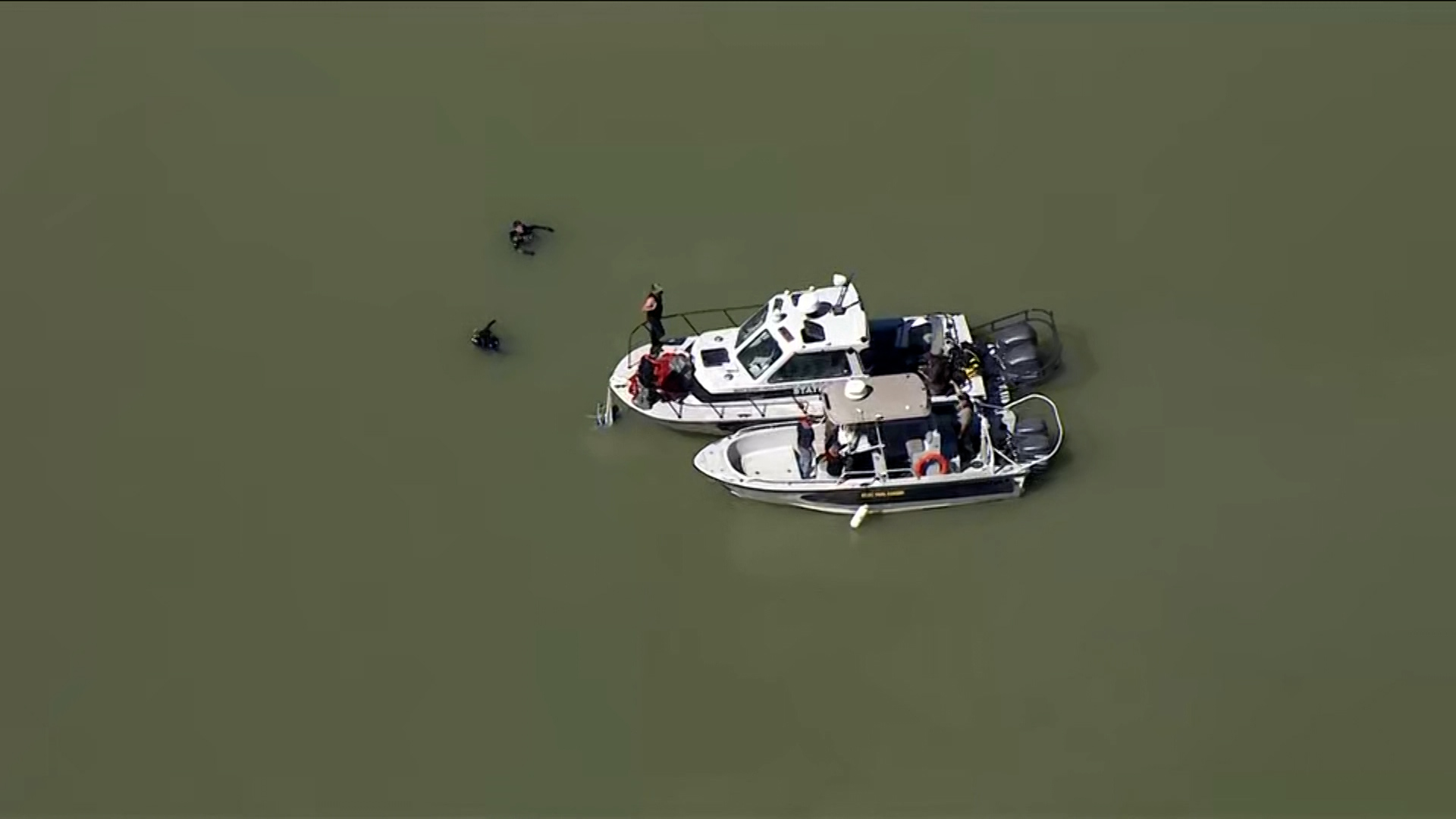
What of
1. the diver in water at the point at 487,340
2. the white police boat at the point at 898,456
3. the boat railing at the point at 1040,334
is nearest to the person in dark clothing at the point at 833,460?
the white police boat at the point at 898,456

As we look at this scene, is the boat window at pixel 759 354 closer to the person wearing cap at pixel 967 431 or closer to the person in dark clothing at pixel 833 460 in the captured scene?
the person in dark clothing at pixel 833 460

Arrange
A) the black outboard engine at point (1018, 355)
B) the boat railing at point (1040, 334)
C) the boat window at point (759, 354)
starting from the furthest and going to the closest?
the boat railing at point (1040, 334) < the black outboard engine at point (1018, 355) < the boat window at point (759, 354)

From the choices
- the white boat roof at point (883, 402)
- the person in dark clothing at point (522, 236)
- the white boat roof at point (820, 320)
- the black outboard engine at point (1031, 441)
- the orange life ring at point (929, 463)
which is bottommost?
the orange life ring at point (929, 463)

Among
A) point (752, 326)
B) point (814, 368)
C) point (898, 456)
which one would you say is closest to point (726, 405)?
point (752, 326)

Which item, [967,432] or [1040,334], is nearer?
[967,432]

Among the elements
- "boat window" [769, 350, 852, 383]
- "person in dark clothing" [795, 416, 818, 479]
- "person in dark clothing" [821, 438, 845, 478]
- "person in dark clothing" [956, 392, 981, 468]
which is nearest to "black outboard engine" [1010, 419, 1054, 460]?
"person in dark clothing" [956, 392, 981, 468]

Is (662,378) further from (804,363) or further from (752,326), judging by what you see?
(804,363)

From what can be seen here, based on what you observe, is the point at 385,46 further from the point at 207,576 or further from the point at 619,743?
the point at 619,743
